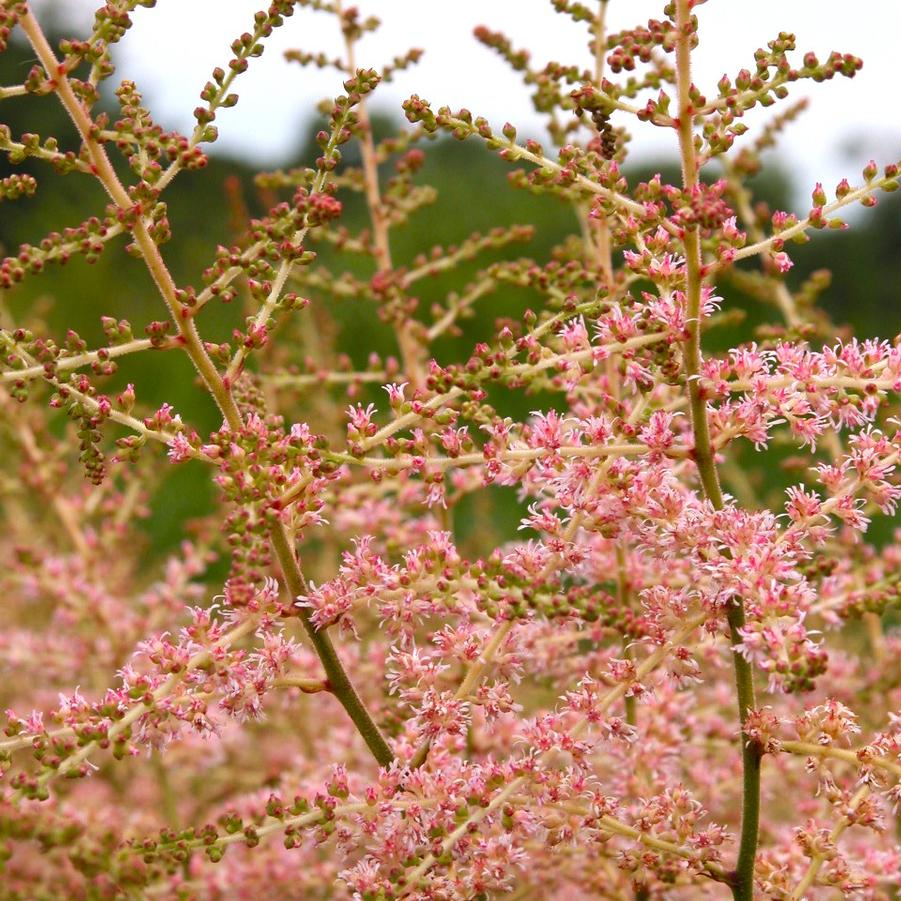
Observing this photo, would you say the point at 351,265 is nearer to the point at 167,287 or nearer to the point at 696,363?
the point at 167,287

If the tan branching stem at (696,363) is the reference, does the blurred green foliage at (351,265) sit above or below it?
above

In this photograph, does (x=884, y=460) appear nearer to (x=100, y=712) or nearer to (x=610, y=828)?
(x=610, y=828)

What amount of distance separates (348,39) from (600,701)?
7.02 feet

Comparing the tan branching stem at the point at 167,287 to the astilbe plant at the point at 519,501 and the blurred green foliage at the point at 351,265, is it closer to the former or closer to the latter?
the astilbe plant at the point at 519,501

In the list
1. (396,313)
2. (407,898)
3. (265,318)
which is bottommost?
(407,898)

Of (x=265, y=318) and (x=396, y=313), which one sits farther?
(x=396, y=313)

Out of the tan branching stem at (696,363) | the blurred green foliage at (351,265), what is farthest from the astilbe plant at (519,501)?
the blurred green foliage at (351,265)

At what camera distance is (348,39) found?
10.9ft

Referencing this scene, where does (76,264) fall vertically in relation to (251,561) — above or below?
above

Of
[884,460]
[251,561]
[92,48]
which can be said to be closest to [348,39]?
[92,48]

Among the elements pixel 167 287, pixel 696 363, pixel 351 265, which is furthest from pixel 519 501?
pixel 351 265

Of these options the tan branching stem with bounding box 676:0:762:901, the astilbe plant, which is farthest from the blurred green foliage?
the tan branching stem with bounding box 676:0:762:901

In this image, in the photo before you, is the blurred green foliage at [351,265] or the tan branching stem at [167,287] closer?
the tan branching stem at [167,287]

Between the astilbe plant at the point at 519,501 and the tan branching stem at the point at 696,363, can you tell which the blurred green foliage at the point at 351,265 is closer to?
the astilbe plant at the point at 519,501
